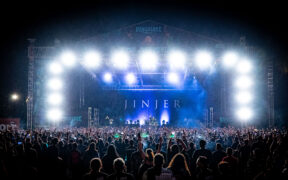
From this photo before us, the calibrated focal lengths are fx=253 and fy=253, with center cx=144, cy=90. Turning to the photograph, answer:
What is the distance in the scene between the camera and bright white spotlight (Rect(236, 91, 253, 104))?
918 inches

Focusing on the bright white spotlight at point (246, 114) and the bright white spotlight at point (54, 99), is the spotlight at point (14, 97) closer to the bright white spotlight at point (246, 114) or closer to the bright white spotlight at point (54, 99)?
the bright white spotlight at point (54, 99)

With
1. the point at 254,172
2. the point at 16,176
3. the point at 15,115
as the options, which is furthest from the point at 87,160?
the point at 15,115

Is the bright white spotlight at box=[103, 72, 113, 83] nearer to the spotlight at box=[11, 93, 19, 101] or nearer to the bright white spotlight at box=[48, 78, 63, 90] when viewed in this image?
the bright white spotlight at box=[48, 78, 63, 90]

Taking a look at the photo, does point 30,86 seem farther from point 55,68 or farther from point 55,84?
point 55,68

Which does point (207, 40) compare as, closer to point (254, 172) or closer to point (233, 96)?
point (233, 96)

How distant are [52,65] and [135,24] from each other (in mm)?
8813

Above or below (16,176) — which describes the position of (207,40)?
above

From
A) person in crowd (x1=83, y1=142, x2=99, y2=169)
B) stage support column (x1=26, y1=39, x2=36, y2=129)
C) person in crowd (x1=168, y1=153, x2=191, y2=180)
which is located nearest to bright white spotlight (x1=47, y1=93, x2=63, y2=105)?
stage support column (x1=26, y1=39, x2=36, y2=129)

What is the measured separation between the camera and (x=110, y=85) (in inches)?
1246

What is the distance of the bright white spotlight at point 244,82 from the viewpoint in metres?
23.2

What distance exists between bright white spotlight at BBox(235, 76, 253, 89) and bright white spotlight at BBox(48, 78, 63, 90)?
17.0 m

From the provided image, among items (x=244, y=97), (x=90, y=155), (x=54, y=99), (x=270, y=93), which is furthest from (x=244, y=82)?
(x=90, y=155)

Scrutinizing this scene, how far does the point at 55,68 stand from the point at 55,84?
5.10 ft

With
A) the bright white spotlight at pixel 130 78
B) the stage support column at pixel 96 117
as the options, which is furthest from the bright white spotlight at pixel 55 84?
the bright white spotlight at pixel 130 78
